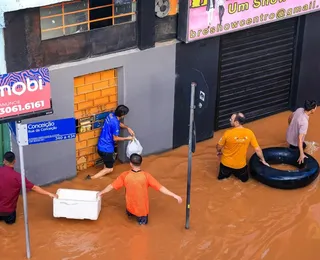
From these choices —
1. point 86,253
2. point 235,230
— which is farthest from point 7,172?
point 235,230

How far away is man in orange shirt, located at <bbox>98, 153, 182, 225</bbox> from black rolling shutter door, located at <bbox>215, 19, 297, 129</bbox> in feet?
12.4

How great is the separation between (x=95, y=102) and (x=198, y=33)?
225 centimetres

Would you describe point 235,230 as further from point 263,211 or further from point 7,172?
point 7,172

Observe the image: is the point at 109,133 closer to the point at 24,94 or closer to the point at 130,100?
the point at 130,100

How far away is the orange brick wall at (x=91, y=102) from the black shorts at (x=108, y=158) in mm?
309

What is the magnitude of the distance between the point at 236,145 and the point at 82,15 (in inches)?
134

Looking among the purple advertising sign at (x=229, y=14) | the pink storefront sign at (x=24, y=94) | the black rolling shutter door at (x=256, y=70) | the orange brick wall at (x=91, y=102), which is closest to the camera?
the pink storefront sign at (x=24, y=94)

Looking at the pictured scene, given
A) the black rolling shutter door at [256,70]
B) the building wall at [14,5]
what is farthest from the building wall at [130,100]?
the black rolling shutter door at [256,70]

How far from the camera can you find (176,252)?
11.2m

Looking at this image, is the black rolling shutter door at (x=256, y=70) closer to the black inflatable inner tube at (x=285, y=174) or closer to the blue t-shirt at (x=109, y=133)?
the black inflatable inner tube at (x=285, y=174)

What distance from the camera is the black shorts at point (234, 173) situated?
12875 millimetres

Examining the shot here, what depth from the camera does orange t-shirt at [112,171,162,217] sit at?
11.2m

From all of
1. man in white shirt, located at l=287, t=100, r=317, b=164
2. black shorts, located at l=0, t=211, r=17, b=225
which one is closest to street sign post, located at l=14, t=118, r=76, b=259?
black shorts, located at l=0, t=211, r=17, b=225

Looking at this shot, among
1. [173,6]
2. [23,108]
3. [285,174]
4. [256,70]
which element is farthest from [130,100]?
[23,108]
